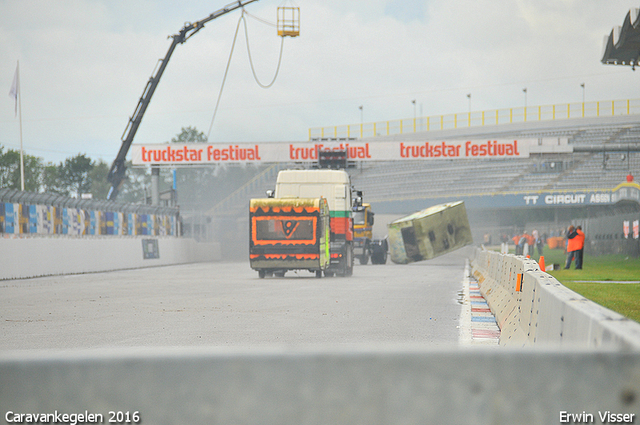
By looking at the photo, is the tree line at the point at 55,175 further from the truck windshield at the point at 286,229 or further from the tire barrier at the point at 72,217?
the truck windshield at the point at 286,229

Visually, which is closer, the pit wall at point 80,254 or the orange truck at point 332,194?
the pit wall at point 80,254

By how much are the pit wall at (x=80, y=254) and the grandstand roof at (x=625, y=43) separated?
1795cm

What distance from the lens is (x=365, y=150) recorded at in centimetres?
4450

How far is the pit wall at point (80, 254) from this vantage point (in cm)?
2231

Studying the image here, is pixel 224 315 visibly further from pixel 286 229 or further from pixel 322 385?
pixel 286 229

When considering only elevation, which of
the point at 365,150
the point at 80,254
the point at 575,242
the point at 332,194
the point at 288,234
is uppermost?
the point at 365,150

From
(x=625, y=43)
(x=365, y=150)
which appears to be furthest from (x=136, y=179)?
(x=625, y=43)

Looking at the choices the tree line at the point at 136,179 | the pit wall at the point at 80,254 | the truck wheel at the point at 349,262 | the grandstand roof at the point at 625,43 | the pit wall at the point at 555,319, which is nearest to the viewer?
the pit wall at the point at 555,319

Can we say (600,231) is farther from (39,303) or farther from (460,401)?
(460,401)

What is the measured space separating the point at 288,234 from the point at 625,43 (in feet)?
36.0

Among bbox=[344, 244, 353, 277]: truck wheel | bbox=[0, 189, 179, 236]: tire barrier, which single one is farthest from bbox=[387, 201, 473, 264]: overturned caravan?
bbox=[0, 189, 179, 236]: tire barrier

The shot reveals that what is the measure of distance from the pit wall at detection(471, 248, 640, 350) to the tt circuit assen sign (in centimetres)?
3437

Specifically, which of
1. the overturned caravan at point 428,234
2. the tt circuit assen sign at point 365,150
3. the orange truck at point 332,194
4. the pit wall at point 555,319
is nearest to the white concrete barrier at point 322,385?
the pit wall at point 555,319

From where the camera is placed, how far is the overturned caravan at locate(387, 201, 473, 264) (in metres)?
35.5
